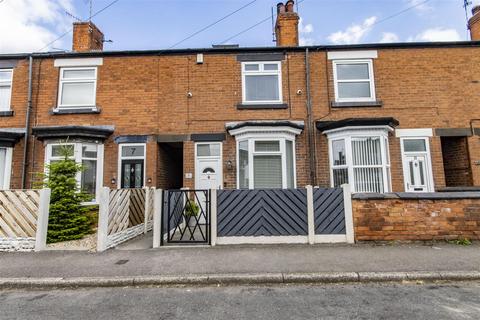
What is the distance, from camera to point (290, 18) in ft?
36.8

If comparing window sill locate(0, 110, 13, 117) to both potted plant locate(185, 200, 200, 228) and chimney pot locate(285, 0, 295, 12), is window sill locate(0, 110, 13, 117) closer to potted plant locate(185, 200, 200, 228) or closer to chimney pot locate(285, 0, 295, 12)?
potted plant locate(185, 200, 200, 228)

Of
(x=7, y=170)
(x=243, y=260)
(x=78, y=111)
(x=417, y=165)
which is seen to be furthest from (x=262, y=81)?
(x=7, y=170)

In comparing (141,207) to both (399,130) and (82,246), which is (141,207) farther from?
(399,130)

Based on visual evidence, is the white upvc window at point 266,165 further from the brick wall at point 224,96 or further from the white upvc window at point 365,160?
the white upvc window at point 365,160

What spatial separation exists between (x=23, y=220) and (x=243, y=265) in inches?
207

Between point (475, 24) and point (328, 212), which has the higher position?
point (475, 24)

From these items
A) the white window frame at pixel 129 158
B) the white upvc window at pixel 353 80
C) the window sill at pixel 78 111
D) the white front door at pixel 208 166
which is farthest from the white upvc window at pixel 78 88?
the white upvc window at pixel 353 80

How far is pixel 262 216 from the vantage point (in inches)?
253

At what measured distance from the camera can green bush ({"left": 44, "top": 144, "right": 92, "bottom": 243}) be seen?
690cm

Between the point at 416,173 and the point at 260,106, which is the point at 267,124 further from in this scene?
the point at 416,173

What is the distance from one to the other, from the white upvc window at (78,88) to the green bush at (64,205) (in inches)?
163

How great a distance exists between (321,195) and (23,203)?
695 cm

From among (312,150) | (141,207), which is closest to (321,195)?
(312,150)

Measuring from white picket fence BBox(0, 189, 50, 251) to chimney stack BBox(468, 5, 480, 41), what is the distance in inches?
633
